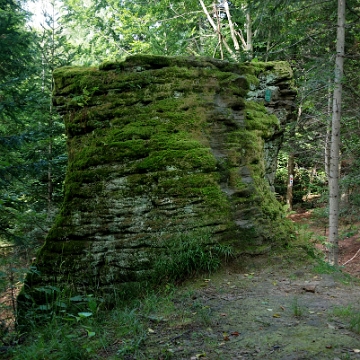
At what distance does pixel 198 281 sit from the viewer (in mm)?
4586

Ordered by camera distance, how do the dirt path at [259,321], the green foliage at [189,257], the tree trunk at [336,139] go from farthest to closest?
the tree trunk at [336,139]
the green foliage at [189,257]
the dirt path at [259,321]

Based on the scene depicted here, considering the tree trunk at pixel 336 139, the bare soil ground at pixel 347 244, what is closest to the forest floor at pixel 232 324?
the tree trunk at pixel 336 139

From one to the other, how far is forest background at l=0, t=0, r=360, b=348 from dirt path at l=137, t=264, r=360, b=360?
1.99m

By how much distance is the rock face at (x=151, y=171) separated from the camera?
16.0 ft

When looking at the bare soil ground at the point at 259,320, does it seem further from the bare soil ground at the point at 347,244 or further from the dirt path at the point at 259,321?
the bare soil ground at the point at 347,244

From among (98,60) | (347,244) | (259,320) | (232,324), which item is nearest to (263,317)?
(259,320)

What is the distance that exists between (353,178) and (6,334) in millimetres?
9160

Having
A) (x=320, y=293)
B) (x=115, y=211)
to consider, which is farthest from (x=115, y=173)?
(x=320, y=293)

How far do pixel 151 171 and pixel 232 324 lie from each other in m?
2.55

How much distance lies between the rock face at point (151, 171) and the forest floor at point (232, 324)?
0.67 m

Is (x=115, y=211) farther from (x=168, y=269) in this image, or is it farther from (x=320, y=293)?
(x=320, y=293)

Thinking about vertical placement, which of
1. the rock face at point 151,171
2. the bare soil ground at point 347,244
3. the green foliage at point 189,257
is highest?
the rock face at point 151,171

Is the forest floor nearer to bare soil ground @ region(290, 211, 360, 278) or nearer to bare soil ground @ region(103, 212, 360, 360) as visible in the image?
bare soil ground @ region(103, 212, 360, 360)

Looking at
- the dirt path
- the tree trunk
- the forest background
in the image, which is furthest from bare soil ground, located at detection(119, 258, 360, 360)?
the tree trunk
